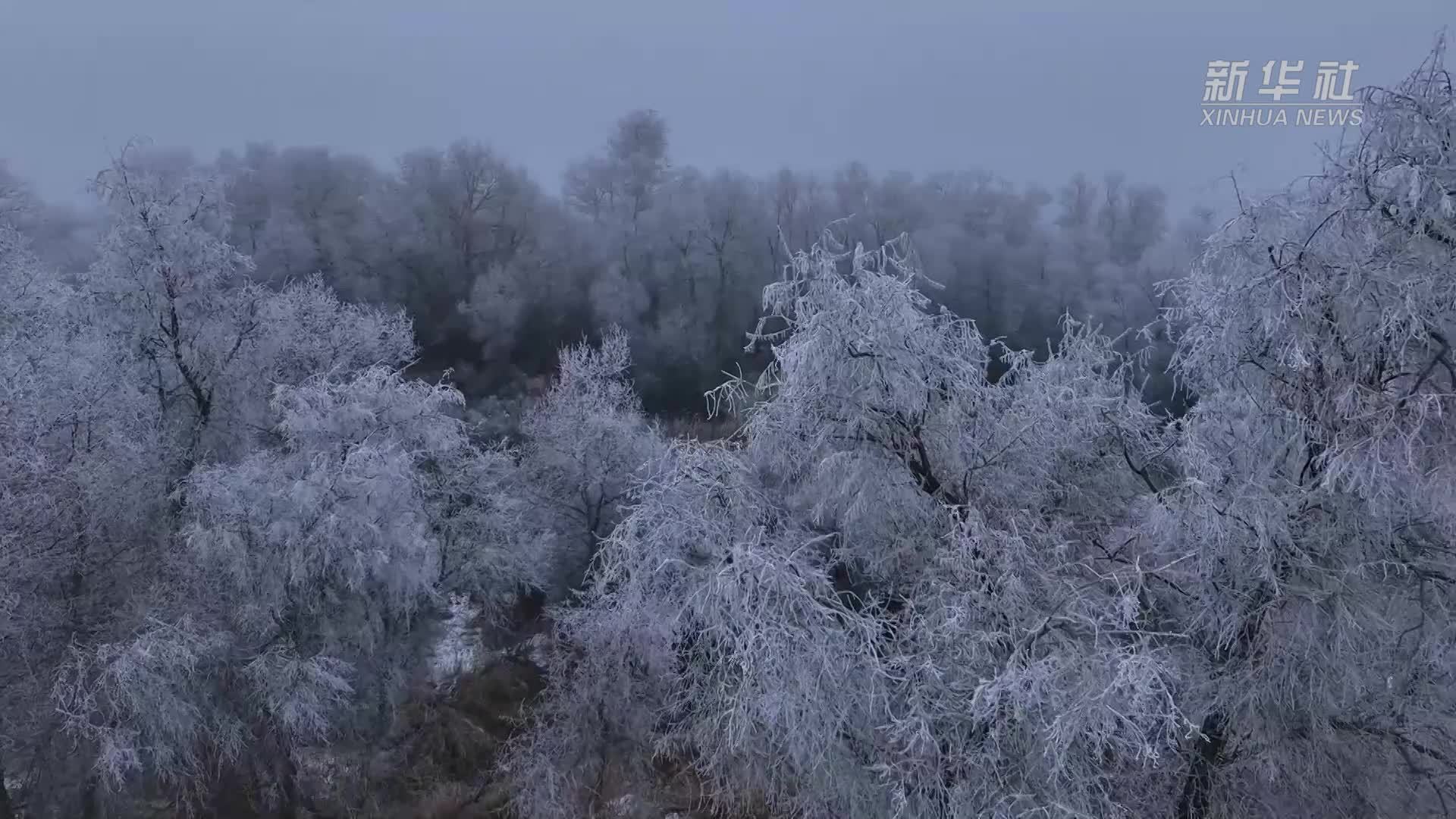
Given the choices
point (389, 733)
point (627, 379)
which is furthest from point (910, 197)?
point (389, 733)

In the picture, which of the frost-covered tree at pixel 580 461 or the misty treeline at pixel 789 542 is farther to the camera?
the frost-covered tree at pixel 580 461

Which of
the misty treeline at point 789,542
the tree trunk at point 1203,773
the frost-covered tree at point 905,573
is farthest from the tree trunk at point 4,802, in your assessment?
the tree trunk at point 1203,773

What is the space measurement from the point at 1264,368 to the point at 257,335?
10.9m

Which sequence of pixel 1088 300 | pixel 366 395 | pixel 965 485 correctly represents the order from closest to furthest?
Answer: pixel 965 485 → pixel 366 395 → pixel 1088 300

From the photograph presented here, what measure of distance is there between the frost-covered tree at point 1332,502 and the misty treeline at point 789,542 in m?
0.03

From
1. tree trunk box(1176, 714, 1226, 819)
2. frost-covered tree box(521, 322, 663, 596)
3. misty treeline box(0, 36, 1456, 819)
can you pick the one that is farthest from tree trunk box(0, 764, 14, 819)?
tree trunk box(1176, 714, 1226, 819)

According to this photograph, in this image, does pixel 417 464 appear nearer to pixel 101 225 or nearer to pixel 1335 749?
pixel 101 225

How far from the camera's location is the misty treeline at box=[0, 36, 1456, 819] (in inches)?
210

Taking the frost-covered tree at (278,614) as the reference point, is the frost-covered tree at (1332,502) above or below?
above

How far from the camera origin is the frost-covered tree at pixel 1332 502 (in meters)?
5.11

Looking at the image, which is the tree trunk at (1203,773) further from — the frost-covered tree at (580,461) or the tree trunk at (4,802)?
the tree trunk at (4,802)

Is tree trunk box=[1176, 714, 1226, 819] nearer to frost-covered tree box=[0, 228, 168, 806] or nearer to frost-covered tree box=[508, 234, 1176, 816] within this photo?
frost-covered tree box=[508, 234, 1176, 816]

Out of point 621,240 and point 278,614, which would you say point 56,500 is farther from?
point 621,240

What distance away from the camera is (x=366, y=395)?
1098 cm
